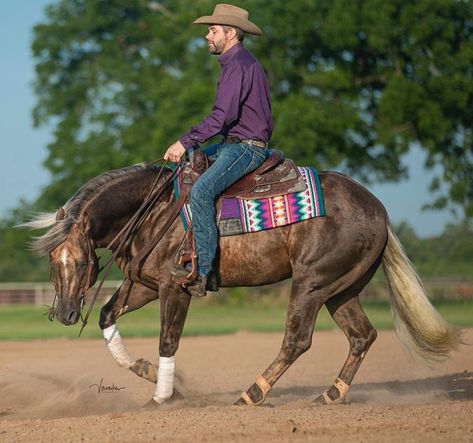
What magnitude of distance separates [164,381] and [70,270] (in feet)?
4.13

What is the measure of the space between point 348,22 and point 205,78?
211 inches

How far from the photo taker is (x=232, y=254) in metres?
8.34

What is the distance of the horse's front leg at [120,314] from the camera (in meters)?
8.62

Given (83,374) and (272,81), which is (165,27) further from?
(83,374)

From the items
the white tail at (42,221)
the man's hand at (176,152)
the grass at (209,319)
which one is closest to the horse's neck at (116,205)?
the white tail at (42,221)

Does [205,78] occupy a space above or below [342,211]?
below

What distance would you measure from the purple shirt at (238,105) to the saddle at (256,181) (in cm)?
23

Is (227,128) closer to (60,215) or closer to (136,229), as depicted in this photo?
(136,229)

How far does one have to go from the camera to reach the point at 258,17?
95.6 ft

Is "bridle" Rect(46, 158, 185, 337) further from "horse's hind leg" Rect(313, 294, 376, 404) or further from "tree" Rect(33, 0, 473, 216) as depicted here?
"tree" Rect(33, 0, 473, 216)

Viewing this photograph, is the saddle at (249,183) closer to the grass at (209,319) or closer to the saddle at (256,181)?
the saddle at (256,181)

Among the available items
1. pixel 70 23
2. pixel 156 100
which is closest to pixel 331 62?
pixel 156 100

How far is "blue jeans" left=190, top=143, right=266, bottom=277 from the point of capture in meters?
8.05

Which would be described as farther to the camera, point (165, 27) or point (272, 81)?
point (165, 27)
